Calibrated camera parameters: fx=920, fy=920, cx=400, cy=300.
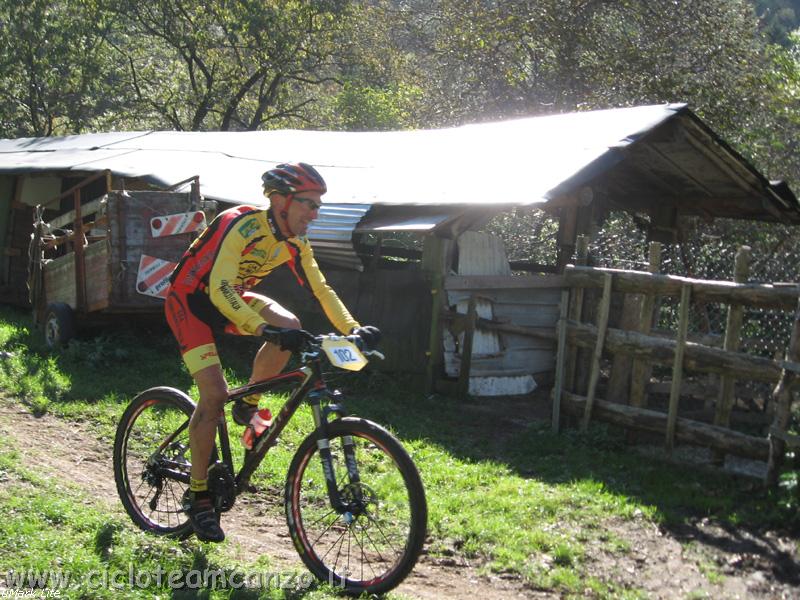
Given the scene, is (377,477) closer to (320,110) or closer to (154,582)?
(154,582)

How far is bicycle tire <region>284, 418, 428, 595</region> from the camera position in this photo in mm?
4199

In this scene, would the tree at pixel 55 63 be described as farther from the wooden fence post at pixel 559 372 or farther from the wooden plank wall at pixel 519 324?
the wooden fence post at pixel 559 372

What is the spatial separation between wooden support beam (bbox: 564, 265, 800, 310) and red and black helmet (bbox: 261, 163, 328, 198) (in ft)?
11.6

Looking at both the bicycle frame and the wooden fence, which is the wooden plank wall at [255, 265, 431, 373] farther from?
the bicycle frame

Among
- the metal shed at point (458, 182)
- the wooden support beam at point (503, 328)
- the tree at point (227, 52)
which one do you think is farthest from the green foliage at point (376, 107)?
the wooden support beam at point (503, 328)

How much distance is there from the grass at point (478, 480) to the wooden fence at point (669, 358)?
268 millimetres

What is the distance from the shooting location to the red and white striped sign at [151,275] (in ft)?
33.8

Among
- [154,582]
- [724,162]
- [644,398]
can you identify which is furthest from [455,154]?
[154,582]

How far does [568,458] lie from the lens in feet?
24.6

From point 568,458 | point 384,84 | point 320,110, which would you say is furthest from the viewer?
point 320,110

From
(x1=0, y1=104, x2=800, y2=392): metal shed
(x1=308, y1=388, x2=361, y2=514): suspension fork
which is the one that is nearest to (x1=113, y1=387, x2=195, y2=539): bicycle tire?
(x1=308, y1=388, x2=361, y2=514): suspension fork

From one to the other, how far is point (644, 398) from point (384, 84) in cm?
2287

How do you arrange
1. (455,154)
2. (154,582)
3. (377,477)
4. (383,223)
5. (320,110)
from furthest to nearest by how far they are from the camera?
(320,110), (455,154), (383,223), (377,477), (154,582)

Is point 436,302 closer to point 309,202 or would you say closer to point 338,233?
point 338,233
